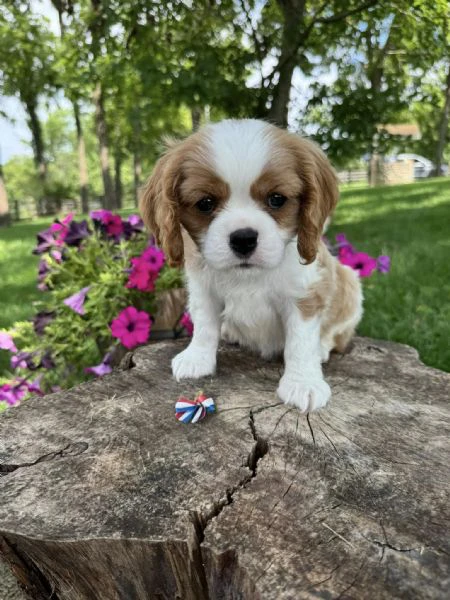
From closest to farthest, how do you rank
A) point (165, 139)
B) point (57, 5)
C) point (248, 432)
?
point (248, 432)
point (165, 139)
point (57, 5)

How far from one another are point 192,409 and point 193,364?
0.49 m

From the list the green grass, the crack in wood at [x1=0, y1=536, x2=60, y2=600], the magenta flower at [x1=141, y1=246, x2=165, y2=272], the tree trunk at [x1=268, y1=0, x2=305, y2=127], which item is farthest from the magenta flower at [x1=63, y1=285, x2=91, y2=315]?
the tree trunk at [x1=268, y1=0, x2=305, y2=127]

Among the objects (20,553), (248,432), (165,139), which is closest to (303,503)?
(248,432)

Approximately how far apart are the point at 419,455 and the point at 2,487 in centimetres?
135

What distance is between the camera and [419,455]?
1.72m

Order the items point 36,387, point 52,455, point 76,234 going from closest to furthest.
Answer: point 52,455 → point 36,387 → point 76,234

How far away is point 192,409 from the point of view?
1.94m

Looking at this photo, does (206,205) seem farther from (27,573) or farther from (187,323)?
(27,573)

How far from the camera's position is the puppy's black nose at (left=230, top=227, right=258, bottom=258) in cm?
197

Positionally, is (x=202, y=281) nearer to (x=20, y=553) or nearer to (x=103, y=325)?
(x=103, y=325)

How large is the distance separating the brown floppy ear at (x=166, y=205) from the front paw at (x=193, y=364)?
449 millimetres

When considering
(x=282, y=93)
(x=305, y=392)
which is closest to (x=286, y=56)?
(x=282, y=93)

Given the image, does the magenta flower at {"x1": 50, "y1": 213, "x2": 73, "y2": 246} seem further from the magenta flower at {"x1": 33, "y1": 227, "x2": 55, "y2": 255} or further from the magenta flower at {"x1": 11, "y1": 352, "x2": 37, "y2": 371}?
the magenta flower at {"x1": 11, "y1": 352, "x2": 37, "y2": 371}

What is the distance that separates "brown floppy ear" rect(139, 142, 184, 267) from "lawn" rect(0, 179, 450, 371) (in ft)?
7.62
